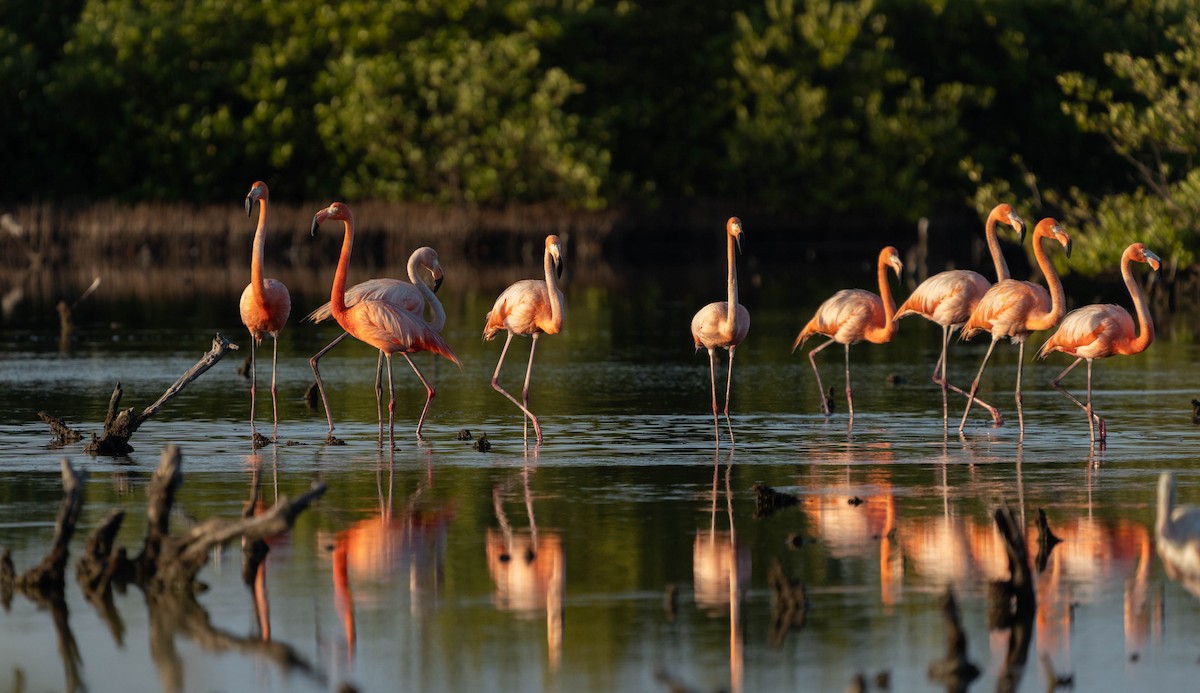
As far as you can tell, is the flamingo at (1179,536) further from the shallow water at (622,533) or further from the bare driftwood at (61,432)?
the bare driftwood at (61,432)

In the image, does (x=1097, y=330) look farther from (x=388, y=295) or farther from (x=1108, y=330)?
(x=388, y=295)

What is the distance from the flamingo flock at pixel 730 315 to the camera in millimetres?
12844

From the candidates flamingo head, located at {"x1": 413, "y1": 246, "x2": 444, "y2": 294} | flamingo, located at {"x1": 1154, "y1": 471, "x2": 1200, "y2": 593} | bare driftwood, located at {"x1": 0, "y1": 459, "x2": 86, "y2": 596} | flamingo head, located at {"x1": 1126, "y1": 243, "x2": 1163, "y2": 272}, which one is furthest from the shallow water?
flamingo head, located at {"x1": 1126, "y1": 243, "x2": 1163, "y2": 272}

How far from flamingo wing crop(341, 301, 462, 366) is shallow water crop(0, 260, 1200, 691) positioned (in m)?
0.63

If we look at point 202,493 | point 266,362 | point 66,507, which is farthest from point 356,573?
point 266,362

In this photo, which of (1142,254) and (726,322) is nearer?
(1142,254)

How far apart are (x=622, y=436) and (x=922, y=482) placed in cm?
273

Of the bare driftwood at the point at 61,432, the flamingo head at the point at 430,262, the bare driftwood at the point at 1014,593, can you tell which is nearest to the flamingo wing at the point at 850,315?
the flamingo head at the point at 430,262

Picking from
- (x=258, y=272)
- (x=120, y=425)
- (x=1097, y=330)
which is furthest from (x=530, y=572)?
(x=1097, y=330)

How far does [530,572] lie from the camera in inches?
335

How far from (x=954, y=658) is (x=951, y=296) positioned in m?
8.10

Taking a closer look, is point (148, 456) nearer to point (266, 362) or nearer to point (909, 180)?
point (266, 362)

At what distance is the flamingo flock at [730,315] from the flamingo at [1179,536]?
192 inches

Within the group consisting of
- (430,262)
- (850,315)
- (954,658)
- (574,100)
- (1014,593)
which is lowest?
(954,658)
